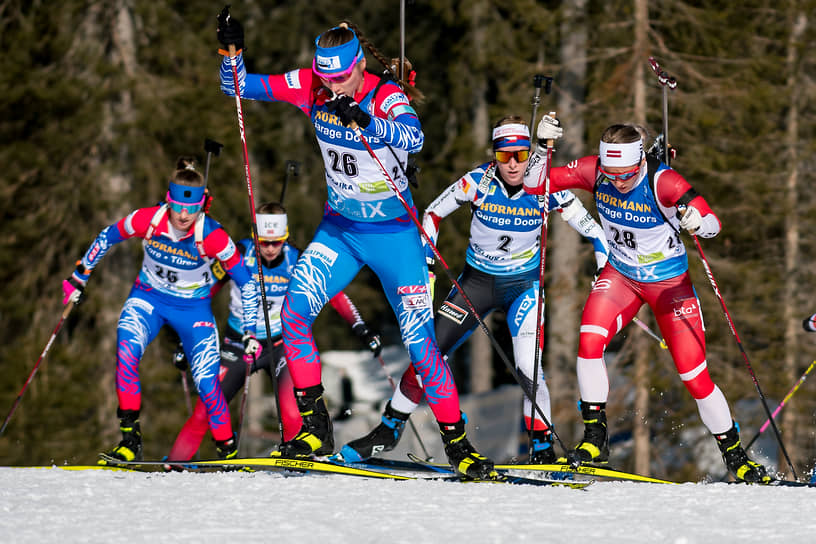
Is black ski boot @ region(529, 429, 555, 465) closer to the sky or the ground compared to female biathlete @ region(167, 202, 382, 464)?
closer to the ground

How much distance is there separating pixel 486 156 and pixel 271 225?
9.83m

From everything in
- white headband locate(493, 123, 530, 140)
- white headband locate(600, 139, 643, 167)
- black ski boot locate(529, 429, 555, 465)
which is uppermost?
white headband locate(493, 123, 530, 140)

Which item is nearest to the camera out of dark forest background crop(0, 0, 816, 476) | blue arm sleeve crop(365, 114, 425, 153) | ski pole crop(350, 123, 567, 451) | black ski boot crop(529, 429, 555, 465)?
blue arm sleeve crop(365, 114, 425, 153)

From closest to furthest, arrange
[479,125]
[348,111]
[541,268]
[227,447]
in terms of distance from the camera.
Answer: [348,111], [541,268], [227,447], [479,125]

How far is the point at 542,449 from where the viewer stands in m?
7.15

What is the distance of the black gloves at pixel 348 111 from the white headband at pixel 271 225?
2708 mm

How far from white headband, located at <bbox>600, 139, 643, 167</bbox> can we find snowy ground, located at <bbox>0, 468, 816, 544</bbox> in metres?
1.95

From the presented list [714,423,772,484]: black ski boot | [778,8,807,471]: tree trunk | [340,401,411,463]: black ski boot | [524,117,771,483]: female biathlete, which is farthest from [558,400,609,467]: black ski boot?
[778,8,807,471]: tree trunk

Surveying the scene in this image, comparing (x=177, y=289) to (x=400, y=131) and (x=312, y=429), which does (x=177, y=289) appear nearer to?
(x=312, y=429)

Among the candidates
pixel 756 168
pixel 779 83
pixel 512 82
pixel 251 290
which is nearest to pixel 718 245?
pixel 756 168

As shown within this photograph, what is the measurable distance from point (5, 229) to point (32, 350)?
2.10 m

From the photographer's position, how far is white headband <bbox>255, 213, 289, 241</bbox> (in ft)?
27.7

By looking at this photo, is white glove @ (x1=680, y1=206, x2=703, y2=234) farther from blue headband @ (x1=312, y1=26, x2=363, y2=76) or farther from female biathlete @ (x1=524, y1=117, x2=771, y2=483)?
blue headband @ (x1=312, y1=26, x2=363, y2=76)

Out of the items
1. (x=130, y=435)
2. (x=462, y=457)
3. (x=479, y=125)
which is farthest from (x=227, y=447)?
(x=479, y=125)
